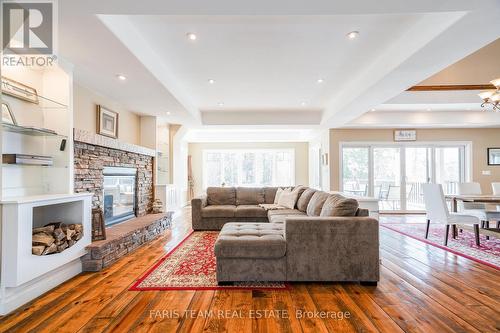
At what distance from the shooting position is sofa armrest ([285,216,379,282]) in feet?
7.97

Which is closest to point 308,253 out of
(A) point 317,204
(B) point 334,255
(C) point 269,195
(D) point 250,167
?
(B) point 334,255

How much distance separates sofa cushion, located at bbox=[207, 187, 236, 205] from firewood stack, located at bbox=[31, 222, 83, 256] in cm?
282

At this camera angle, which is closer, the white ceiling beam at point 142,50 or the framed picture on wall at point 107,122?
the white ceiling beam at point 142,50

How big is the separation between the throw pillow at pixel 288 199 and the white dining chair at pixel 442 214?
2.10 meters

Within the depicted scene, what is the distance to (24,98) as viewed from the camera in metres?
2.65

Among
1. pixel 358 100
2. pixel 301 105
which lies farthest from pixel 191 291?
pixel 301 105

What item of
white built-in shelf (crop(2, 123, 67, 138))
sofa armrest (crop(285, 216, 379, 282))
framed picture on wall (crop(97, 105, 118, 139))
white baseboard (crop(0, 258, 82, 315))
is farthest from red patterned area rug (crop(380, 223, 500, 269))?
framed picture on wall (crop(97, 105, 118, 139))

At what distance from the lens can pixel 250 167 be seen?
9.70m

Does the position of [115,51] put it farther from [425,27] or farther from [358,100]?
[358,100]

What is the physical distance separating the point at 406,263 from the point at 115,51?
3984 millimetres

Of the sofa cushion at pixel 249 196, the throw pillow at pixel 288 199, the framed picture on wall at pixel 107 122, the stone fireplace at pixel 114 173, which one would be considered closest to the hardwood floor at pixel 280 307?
the stone fireplace at pixel 114 173

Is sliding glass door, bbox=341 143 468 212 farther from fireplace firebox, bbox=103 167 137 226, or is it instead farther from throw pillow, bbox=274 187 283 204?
fireplace firebox, bbox=103 167 137 226

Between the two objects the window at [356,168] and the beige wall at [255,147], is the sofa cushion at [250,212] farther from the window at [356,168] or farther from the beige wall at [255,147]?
the beige wall at [255,147]

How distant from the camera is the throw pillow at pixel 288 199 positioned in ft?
15.2
